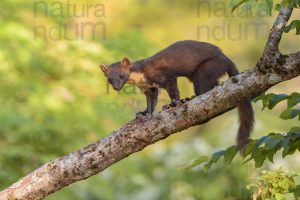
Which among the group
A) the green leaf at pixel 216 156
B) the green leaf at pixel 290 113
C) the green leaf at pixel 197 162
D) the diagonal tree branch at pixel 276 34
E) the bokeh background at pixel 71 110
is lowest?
the bokeh background at pixel 71 110

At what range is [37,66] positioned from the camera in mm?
11391

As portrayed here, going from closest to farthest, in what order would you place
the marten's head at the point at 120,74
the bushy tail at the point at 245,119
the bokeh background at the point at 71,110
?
the bushy tail at the point at 245,119
the marten's head at the point at 120,74
the bokeh background at the point at 71,110

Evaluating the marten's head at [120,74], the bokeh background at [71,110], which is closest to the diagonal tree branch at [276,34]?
the marten's head at [120,74]

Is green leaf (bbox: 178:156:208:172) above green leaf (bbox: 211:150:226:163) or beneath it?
beneath

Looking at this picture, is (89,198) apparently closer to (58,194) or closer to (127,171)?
(127,171)

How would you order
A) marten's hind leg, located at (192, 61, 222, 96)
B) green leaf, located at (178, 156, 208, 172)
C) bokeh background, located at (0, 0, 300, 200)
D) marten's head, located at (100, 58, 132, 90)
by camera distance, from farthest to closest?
bokeh background, located at (0, 0, 300, 200), marten's head, located at (100, 58, 132, 90), marten's hind leg, located at (192, 61, 222, 96), green leaf, located at (178, 156, 208, 172)

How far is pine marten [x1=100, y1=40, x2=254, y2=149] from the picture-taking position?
21.7 feet

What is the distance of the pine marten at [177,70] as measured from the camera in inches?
261

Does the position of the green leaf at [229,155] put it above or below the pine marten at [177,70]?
below

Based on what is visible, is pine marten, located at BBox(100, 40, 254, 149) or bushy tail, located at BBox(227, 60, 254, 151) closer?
bushy tail, located at BBox(227, 60, 254, 151)

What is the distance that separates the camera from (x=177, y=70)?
6.84 metres

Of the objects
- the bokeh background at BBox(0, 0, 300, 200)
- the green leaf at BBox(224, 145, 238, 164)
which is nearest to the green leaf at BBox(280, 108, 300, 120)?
the green leaf at BBox(224, 145, 238, 164)

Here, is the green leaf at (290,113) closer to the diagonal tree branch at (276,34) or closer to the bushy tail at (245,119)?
the diagonal tree branch at (276,34)

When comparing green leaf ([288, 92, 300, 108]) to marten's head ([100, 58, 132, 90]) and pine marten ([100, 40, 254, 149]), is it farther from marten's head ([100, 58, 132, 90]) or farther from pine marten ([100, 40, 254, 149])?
marten's head ([100, 58, 132, 90])
